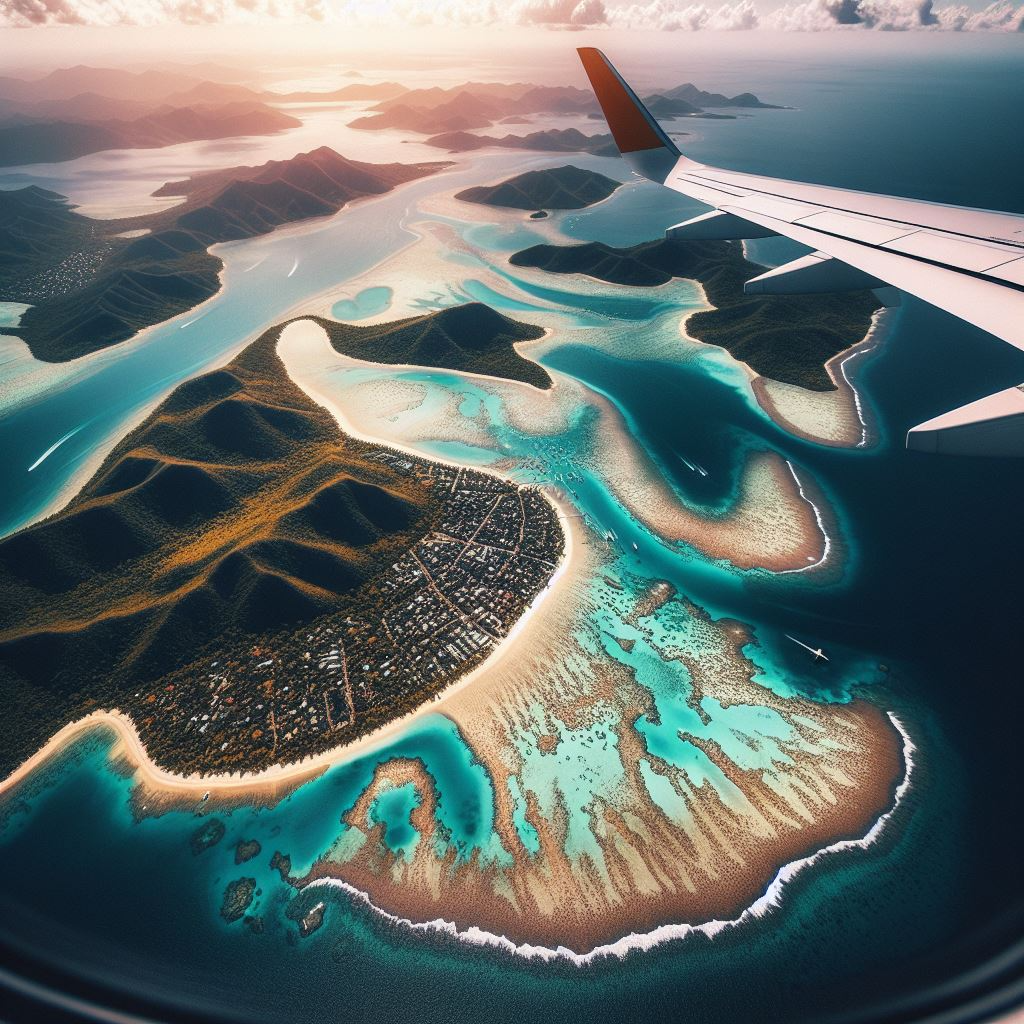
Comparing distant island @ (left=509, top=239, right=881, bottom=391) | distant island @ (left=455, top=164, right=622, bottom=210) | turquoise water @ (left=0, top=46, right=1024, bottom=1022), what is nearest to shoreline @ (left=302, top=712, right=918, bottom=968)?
turquoise water @ (left=0, top=46, right=1024, bottom=1022)

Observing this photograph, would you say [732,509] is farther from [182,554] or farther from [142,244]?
[142,244]

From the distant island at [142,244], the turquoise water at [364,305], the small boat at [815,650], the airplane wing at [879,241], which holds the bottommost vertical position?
the small boat at [815,650]

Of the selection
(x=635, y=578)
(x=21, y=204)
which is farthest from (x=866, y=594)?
(x=21, y=204)

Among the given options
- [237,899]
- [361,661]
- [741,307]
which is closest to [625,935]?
[237,899]

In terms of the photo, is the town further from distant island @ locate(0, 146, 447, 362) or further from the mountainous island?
distant island @ locate(0, 146, 447, 362)

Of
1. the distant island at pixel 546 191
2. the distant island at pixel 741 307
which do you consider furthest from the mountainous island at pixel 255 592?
the distant island at pixel 546 191

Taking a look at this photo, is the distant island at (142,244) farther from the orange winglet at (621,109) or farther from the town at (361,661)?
the orange winglet at (621,109)

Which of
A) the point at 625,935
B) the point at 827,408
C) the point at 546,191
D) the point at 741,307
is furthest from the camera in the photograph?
the point at 546,191

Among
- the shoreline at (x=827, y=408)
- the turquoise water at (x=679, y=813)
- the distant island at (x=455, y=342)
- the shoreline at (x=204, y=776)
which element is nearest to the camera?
the turquoise water at (x=679, y=813)
